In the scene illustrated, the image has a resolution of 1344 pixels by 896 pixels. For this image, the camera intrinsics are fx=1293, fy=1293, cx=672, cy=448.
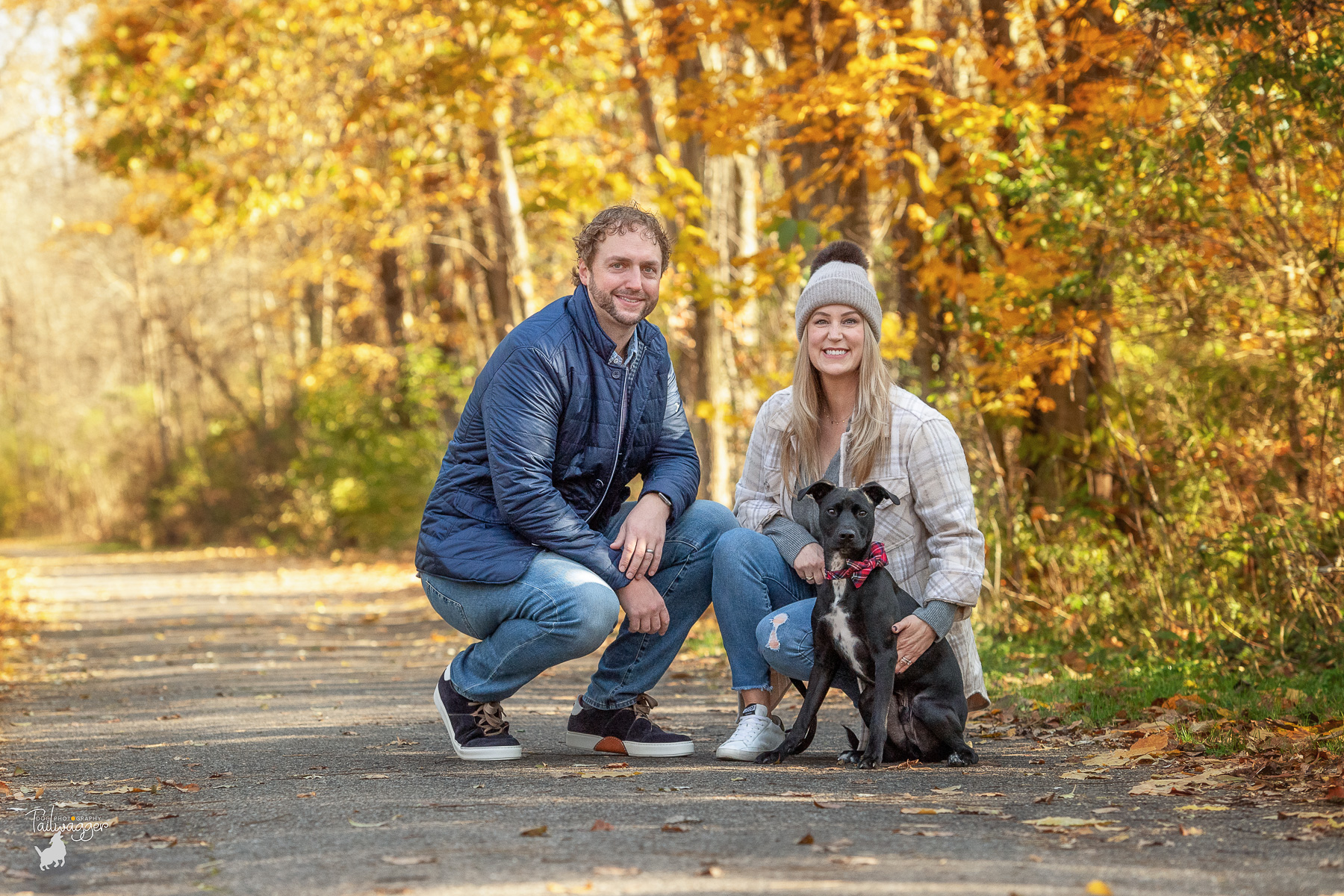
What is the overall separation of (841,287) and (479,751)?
7.04 ft

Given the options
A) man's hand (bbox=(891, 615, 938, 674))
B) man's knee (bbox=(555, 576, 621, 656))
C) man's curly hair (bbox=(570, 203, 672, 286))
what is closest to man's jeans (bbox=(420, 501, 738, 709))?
man's knee (bbox=(555, 576, 621, 656))

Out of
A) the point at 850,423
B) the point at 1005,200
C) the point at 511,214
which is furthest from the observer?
the point at 511,214

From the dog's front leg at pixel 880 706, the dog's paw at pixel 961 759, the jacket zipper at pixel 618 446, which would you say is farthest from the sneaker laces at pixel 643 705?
the dog's paw at pixel 961 759

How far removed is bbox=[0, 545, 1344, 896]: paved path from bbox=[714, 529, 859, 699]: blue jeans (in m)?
0.35

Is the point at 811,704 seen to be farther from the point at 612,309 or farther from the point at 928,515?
the point at 612,309

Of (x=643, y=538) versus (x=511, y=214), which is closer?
(x=643, y=538)

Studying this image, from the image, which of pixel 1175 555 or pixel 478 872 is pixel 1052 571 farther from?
pixel 478 872

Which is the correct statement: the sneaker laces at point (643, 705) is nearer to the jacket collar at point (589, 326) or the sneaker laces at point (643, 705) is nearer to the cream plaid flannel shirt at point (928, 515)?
the cream plaid flannel shirt at point (928, 515)

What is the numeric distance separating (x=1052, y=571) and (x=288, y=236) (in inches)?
864

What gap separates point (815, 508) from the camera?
475cm

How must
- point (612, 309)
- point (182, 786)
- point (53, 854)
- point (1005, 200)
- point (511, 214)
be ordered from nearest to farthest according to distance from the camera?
1. point (53, 854)
2. point (182, 786)
3. point (612, 309)
4. point (1005, 200)
5. point (511, 214)

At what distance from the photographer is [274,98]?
16.2 metres

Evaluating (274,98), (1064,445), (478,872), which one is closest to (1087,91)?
(1064,445)

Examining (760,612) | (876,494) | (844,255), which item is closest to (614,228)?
(844,255)
